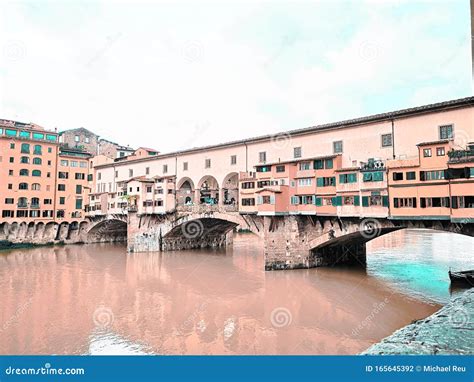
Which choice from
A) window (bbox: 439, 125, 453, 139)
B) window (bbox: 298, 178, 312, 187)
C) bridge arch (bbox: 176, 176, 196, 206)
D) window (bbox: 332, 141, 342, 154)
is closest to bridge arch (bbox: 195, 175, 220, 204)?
bridge arch (bbox: 176, 176, 196, 206)

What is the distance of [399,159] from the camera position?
22125 mm

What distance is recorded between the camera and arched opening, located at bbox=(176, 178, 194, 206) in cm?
4079

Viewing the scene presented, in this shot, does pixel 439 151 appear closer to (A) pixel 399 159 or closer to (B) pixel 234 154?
(A) pixel 399 159

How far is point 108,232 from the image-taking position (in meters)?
53.5

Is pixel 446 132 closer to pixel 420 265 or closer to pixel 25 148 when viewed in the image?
pixel 420 265

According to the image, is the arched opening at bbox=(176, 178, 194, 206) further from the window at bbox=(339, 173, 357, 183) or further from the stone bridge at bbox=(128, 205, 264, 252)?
the window at bbox=(339, 173, 357, 183)

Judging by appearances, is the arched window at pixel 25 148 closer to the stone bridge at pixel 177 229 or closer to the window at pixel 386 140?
the stone bridge at pixel 177 229

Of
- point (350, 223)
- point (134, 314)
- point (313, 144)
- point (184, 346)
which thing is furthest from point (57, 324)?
point (313, 144)

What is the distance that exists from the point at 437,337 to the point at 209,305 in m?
11.9

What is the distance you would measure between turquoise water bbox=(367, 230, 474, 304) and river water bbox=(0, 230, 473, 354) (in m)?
0.10

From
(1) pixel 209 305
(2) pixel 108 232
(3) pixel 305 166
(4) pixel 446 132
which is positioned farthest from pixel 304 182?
(2) pixel 108 232

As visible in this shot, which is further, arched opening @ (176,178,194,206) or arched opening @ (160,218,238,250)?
arched opening @ (176,178,194,206)
